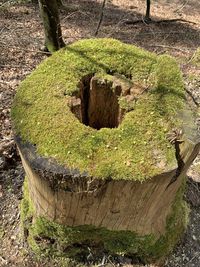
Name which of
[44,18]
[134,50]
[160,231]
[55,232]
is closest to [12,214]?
[55,232]

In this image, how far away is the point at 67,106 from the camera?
7.93 ft

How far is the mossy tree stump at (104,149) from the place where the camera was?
2.16 m

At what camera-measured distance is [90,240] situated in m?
2.79

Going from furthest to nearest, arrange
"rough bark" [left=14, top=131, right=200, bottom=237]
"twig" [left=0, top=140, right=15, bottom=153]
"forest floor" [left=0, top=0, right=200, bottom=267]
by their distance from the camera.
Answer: "twig" [left=0, top=140, right=15, bottom=153] < "forest floor" [left=0, top=0, right=200, bottom=267] < "rough bark" [left=14, top=131, right=200, bottom=237]

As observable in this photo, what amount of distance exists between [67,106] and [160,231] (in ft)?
4.56

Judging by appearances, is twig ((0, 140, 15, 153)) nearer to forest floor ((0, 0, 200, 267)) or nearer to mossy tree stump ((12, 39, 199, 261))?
forest floor ((0, 0, 200, 267))

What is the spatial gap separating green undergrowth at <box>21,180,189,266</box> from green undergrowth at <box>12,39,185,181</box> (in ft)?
2.43

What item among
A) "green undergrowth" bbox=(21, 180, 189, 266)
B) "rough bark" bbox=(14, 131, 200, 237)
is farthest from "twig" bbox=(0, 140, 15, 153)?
"rough bark" bbox=(14, 131, 200, 237)

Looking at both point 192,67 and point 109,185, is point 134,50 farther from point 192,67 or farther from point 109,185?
point 192,67

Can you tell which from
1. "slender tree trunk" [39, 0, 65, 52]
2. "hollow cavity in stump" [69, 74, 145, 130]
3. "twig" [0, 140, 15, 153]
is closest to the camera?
"hollow cavity in stump" [69, 74, 145, 130]

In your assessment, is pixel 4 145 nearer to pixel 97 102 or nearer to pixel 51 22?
pixel 97 102

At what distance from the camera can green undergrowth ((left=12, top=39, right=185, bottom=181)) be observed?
2.17m

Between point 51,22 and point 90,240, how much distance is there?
334 cm

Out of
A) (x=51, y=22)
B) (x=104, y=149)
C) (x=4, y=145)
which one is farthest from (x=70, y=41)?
(x=104, y=149)
